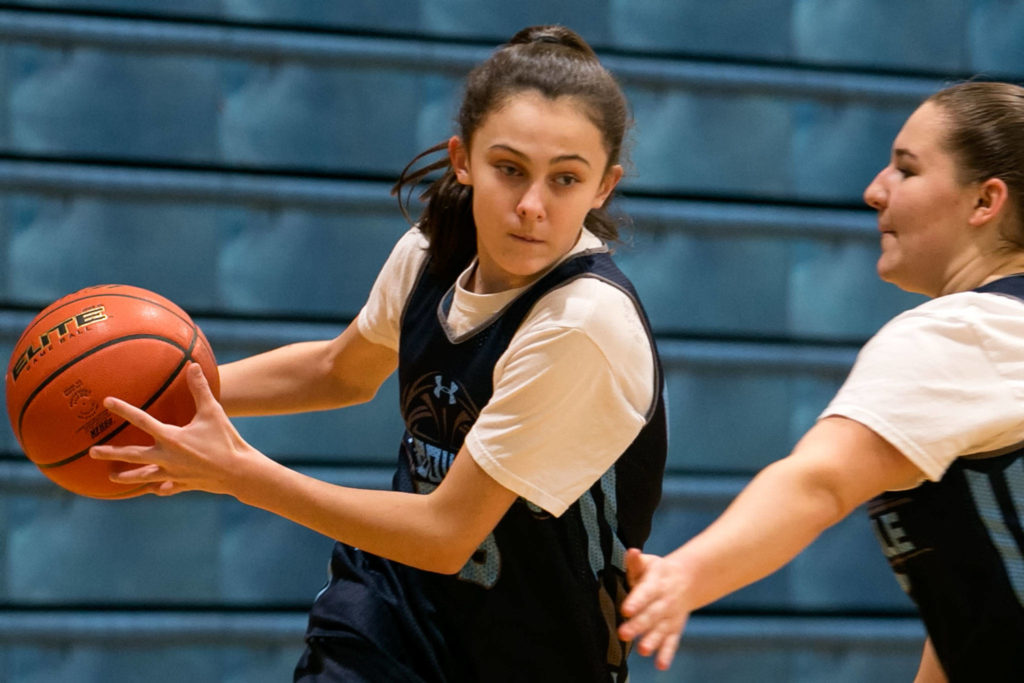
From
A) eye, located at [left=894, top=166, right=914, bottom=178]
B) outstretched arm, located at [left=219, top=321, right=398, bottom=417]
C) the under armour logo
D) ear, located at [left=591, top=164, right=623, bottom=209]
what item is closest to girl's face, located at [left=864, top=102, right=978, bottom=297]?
eye, located at [left=894, top=166, right=914, bottom=178]

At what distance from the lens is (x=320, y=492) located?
1575 mm

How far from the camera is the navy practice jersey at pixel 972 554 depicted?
144cm

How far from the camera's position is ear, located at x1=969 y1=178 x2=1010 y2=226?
1567 mm

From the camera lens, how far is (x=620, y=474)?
1.71 metres

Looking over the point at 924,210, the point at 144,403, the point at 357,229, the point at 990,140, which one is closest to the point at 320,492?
the point at 144,403

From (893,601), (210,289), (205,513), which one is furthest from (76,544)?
(893,601)

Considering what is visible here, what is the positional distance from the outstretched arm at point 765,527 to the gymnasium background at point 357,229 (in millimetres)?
1589

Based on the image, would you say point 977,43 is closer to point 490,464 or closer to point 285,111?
point 285,111

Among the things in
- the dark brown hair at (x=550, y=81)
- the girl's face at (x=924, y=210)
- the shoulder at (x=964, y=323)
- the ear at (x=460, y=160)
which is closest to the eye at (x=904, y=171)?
the girl's face at (x=924, y=210)

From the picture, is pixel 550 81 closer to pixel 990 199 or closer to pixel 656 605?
pixel 990 199

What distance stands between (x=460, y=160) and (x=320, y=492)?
504 mm

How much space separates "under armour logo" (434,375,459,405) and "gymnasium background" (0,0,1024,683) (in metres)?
1.23

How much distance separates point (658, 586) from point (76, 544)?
7.56 ft

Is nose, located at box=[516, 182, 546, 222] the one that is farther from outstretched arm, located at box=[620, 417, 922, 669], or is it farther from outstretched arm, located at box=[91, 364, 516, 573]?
outstretched arm, located at box=[620, 417, 922, 669]
